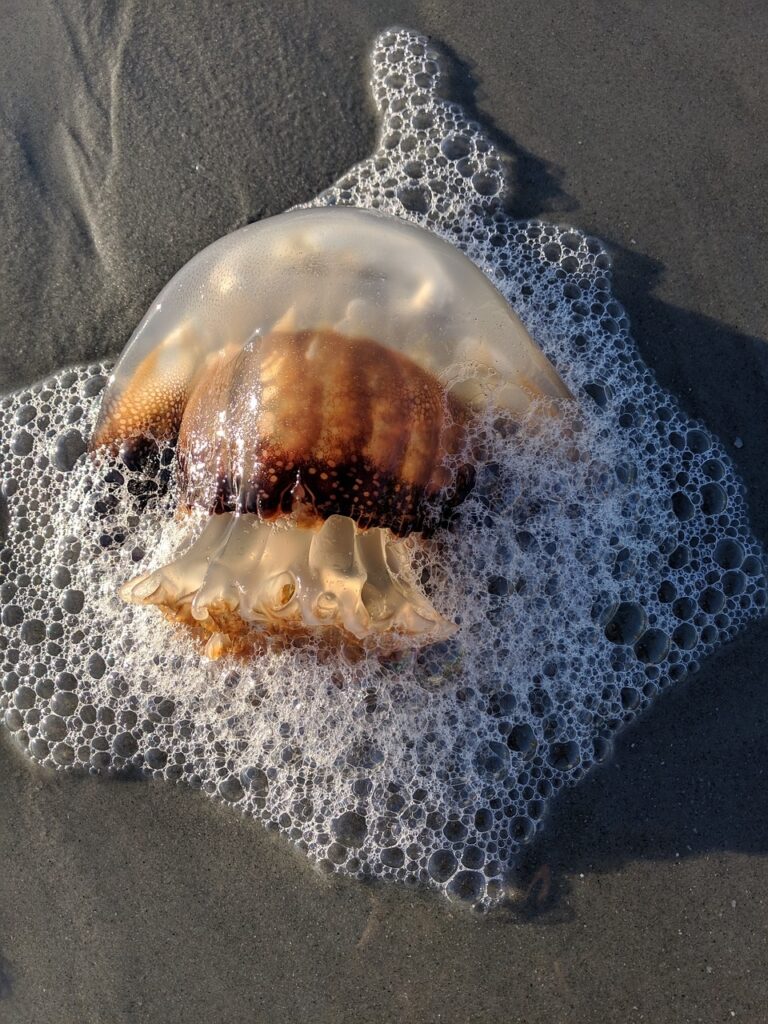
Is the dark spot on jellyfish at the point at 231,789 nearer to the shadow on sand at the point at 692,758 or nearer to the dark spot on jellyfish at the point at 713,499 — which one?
the shadow on sand at the point at 692,758

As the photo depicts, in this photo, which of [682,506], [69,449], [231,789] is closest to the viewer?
[231,789]

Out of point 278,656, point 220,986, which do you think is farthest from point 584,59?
point 220,986

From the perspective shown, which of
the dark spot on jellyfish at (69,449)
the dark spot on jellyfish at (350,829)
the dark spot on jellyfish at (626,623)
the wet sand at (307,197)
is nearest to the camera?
the wet sand at (307,197)

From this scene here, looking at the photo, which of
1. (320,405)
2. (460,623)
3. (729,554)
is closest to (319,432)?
(320,405)

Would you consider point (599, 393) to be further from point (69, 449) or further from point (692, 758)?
point (69, 449)

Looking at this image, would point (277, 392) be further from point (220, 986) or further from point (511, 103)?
point (220, 986)

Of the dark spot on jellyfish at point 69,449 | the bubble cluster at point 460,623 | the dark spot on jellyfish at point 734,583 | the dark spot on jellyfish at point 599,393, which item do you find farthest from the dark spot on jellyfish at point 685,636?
the dark spot on jellyfish at point 69,449
